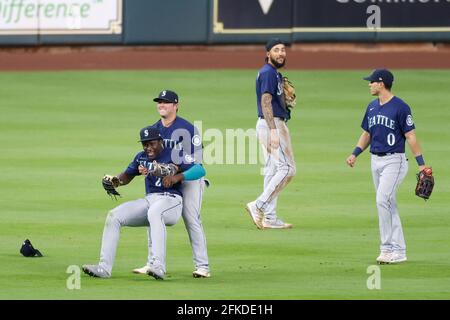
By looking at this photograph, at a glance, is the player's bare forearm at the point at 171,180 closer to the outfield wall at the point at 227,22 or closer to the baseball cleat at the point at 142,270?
the baseball cleat at the point at 142,270

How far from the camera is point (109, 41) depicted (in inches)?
1100

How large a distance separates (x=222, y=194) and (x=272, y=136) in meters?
2.56

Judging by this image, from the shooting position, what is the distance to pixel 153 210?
38.5 ft

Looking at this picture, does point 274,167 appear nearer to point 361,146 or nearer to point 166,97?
point 361,146

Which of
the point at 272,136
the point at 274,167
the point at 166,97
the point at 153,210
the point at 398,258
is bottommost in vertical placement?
the point at 398,258

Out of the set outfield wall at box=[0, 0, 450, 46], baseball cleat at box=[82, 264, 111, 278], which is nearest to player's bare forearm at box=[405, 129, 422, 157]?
baseball cleat at box=[82, 264, 111, 278]

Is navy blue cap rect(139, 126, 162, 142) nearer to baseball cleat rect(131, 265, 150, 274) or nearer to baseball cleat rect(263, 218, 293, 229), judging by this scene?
baseball cleat rect(131, 265, 150, 274)

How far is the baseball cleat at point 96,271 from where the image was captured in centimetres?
1190

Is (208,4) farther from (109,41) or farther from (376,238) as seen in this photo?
(376,238)

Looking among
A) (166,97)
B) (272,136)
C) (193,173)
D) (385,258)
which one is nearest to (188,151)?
(193,173)

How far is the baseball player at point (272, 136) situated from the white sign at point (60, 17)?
12872mm

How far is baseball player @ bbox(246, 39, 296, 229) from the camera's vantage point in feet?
48.8
